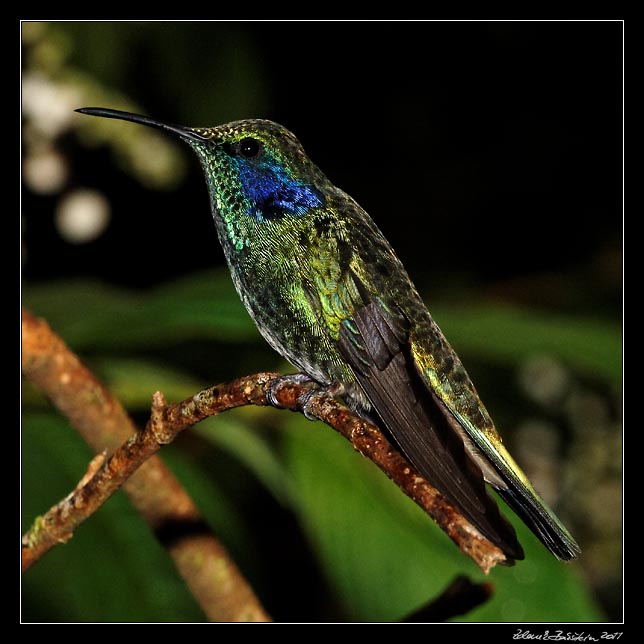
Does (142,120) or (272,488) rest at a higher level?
(142,120)

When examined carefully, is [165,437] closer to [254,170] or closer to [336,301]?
[336,301]

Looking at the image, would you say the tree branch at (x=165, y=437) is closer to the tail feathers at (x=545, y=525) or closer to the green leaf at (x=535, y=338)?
the tail feathers at (x=545, y=525)

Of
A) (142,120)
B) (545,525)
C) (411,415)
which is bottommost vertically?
(545,525)

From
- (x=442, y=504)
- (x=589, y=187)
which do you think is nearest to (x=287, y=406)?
(x=442, y=504)

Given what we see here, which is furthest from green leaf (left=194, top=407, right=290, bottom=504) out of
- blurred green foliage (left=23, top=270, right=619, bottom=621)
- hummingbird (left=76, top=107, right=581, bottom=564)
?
hummingbird (left=76, top=107, right=581, bottom=564)

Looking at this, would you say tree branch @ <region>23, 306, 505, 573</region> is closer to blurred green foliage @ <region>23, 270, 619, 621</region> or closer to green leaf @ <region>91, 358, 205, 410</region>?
blurred green foliage @ <region>23, 270, 619, 621</region>

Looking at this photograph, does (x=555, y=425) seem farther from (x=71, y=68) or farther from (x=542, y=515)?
(x=71, y=68)

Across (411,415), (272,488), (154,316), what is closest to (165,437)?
(411,415)
